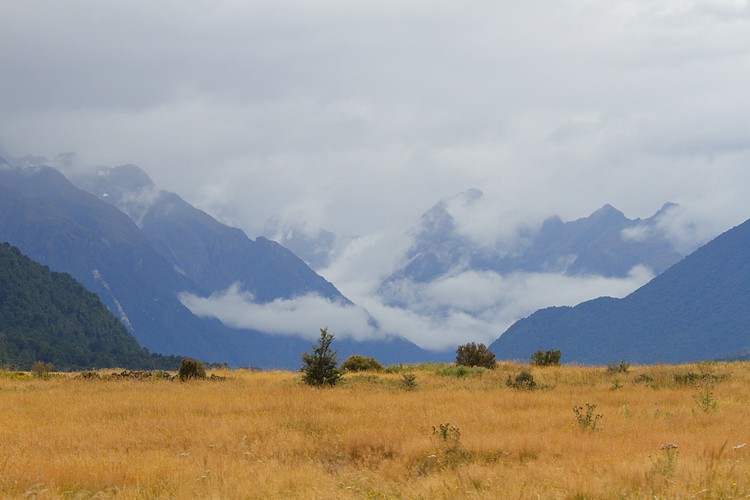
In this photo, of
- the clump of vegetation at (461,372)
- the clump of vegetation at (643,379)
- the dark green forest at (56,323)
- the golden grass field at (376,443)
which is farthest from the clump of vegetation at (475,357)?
the dark green forest at (56,323)

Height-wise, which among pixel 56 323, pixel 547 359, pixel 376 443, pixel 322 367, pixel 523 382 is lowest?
pixel 376 443

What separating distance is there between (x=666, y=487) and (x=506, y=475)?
2319mm

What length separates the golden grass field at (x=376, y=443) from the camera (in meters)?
10.8

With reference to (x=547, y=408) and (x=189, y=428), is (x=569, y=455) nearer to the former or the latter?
(x=547, y=408)

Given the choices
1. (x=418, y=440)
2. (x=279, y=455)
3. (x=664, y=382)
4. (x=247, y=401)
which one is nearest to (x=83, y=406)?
(x=247, y=401)

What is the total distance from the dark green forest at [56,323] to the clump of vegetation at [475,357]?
103555 mm

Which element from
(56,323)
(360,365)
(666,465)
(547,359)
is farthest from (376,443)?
(56,323)

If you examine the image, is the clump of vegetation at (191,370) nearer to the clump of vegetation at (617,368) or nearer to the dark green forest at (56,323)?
the clump of vegetation at (617,368)

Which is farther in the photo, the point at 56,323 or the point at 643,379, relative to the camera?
the point at 56,323

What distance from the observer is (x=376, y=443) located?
1456 cm

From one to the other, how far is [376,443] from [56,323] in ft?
544

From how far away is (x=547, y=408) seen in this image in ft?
63.7

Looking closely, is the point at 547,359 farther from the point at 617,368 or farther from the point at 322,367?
the point at 322,367

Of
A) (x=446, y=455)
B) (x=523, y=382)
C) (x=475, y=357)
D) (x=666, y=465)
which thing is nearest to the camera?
(x=666, y=465)
